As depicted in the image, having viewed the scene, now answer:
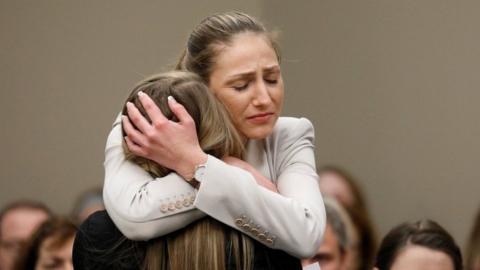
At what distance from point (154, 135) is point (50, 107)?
14.1ft

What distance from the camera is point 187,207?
219 cm

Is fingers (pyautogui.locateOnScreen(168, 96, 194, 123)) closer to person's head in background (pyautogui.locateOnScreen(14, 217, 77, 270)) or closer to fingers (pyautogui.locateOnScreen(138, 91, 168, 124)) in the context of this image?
fingers (pyautogui.locateOnScreen(138, 91, 168, 124))

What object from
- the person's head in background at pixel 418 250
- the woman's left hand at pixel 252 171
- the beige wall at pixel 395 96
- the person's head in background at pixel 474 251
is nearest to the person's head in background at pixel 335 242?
the person's head in background at pixel 418 250

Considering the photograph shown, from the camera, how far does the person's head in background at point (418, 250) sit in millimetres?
3711

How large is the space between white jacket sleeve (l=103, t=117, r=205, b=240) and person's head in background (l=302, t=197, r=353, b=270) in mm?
1750

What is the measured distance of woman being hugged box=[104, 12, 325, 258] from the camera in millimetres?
2184

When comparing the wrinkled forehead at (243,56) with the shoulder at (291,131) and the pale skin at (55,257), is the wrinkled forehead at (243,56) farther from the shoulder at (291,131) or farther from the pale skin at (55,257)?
the pale skin at (55,257)

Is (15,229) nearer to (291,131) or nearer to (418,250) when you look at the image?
(418,250)

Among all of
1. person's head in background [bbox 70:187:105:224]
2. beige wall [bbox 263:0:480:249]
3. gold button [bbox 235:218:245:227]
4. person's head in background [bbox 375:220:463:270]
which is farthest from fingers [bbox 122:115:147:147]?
beige wall [bbox 263:0:480:249]

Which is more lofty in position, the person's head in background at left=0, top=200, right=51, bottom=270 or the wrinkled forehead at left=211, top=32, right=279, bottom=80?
the wrinkled forehead at left=211, top=32, right=279, bottom=80

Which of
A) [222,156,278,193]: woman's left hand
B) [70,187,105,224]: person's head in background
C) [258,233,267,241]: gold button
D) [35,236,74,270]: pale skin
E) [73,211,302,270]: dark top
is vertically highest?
[222,156,278,193]: woman's left hand

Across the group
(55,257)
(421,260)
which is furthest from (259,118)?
(55,257)

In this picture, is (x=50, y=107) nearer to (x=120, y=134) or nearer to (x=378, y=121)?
(x=378, y=121)

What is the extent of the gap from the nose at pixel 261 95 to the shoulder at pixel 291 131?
0.17m
